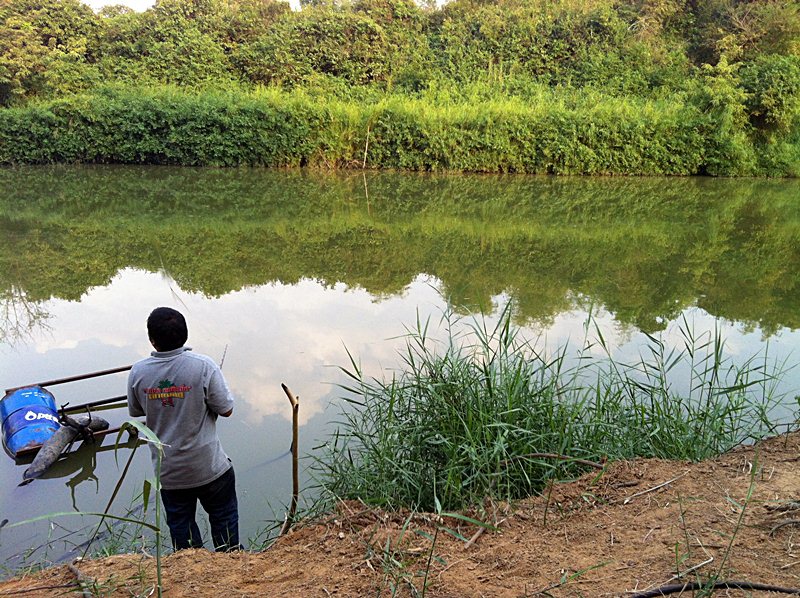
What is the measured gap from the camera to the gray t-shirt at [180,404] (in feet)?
9.39

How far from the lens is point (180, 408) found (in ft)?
9.47

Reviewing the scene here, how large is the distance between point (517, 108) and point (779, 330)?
1298cm

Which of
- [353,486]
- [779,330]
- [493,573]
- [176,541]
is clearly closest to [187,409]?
[176,541]

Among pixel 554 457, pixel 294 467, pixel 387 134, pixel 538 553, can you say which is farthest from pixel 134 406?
pixel 387 134

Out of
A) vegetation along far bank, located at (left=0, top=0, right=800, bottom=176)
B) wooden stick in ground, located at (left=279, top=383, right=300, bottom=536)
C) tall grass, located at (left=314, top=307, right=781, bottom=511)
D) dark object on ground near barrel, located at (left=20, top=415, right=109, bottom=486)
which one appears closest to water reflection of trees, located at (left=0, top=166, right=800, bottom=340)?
tall grass, located at (left=314, top=307, right=781, bottom=511)

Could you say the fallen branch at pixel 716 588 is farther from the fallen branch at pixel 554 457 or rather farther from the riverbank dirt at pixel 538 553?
the fallen branch at pixel 554 457

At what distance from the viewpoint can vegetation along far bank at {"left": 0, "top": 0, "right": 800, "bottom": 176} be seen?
56.4 feet

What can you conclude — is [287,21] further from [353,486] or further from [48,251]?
[353,486]

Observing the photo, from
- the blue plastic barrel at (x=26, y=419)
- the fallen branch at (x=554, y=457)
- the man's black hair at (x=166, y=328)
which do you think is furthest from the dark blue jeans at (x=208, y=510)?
the blue plastic barrel at (x=26, y=419)

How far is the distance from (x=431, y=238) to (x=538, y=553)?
28.1 ft

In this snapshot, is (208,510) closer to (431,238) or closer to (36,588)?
(36,588)

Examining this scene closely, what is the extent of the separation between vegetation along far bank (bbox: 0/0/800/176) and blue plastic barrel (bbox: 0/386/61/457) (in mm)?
13760

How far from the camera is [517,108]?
1803 cm

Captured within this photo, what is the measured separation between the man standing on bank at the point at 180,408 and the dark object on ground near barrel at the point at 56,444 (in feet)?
4.91
